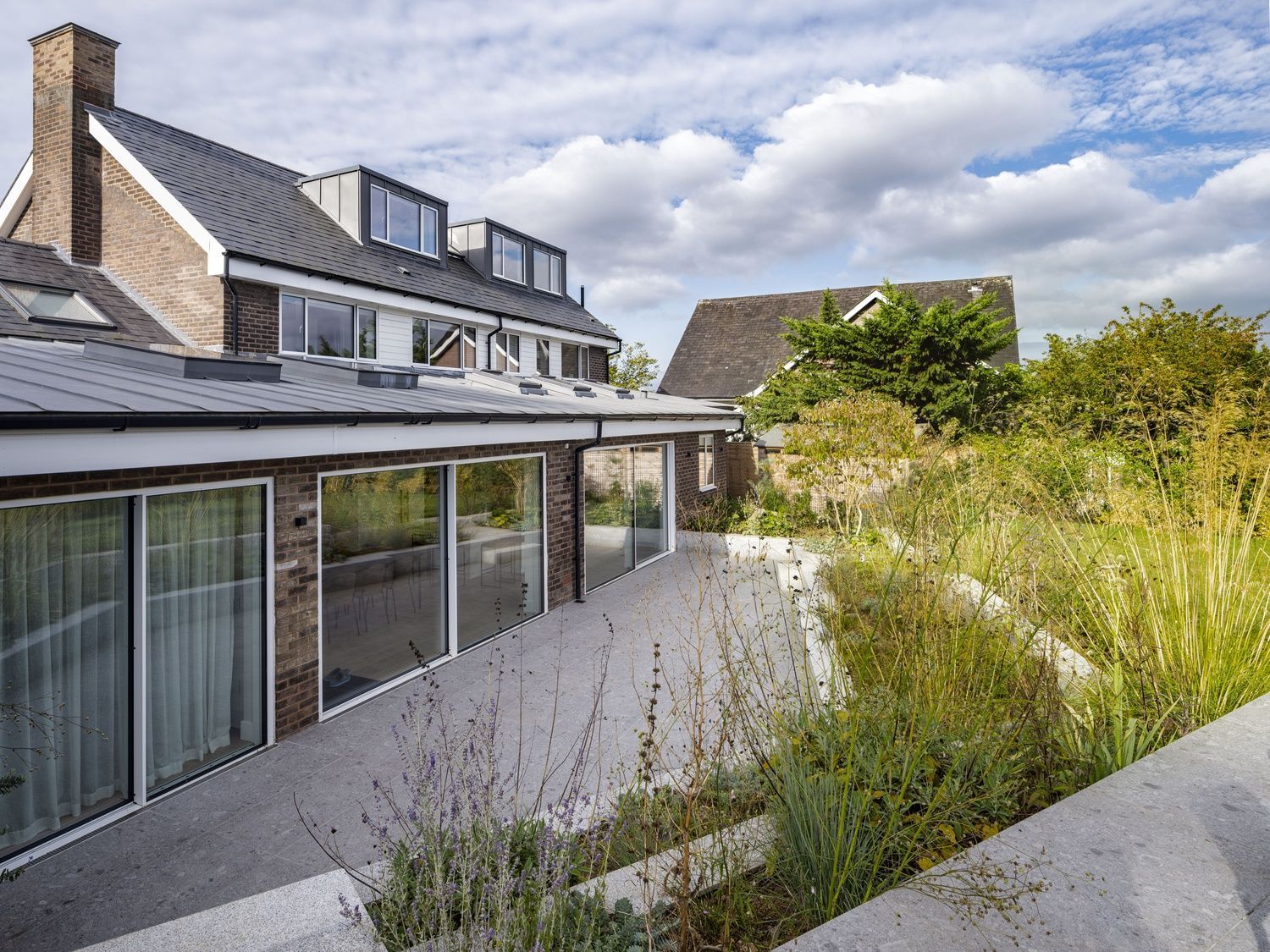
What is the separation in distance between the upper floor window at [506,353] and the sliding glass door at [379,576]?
1024 centimetres

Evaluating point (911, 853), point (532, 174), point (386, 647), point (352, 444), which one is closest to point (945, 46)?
point (352, 444)

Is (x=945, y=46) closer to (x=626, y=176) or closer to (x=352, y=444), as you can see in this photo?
(x=352, y=444)

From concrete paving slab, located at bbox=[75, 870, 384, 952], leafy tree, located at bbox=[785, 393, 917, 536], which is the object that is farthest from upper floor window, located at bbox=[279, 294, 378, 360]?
concrete paving slab, located at bbox=[75, 870, 384, 952]

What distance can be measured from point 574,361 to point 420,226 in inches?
237

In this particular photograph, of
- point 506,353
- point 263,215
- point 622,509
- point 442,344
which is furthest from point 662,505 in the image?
point 263,215

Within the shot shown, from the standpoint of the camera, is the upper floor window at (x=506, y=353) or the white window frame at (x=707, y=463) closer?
the white window frame at (x=707, y=463)

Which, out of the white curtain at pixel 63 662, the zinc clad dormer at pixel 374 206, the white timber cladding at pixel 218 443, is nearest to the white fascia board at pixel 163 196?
the zinc clad dormer at pixel 374 206

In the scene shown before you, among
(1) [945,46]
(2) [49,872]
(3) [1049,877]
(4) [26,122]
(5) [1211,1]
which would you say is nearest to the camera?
(3) [1049,877]

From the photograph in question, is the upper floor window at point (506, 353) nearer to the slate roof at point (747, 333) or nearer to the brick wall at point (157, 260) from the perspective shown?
the brick wall at point (157, 260)

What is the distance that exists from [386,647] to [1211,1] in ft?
34.0

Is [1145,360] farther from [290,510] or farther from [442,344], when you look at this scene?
[290,510]

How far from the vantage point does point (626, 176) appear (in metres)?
19.8

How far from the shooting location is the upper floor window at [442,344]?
15.4m

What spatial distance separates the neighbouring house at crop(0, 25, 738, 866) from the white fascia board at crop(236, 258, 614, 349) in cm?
6
